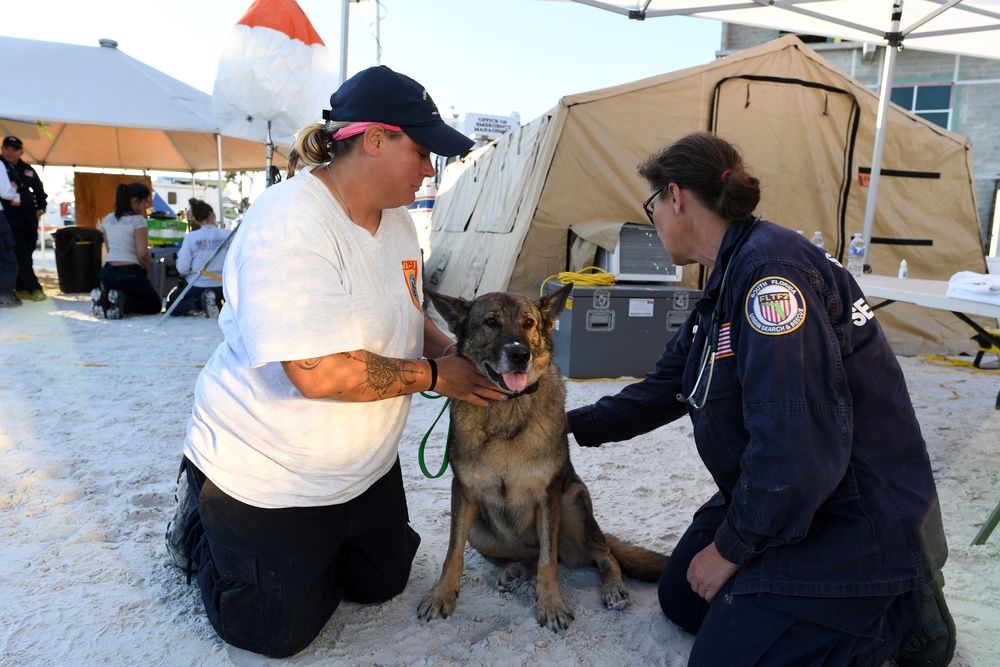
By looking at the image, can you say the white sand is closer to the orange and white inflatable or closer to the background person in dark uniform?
the orange and white inflatable

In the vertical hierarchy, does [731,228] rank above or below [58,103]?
below

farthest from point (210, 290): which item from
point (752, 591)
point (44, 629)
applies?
point (752, 591)

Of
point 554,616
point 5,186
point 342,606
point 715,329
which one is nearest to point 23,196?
point 5,186

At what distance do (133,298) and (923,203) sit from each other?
9924 mm

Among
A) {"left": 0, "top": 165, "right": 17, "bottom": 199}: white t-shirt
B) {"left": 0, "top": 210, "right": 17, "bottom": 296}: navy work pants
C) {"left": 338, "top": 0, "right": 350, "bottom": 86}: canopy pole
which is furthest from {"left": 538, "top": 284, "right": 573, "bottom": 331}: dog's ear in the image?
{"left": 0, "top": 165, "right": 17, "bottom": 199}: white t-shirt

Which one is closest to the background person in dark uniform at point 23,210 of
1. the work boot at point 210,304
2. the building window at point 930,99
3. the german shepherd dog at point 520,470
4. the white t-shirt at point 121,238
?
the white t-shirt at point 121,238

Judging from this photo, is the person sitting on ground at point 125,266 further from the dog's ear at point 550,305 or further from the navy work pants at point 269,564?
the dog's ear at point 550,305

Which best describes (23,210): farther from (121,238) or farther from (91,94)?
(91,94)

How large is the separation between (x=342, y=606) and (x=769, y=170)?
656 centimetres

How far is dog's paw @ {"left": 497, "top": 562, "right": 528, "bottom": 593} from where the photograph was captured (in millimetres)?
2434

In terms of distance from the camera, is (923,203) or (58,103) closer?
(923,203)

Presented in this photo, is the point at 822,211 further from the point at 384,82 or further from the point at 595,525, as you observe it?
the point at 384,82

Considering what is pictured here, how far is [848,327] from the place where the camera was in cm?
162

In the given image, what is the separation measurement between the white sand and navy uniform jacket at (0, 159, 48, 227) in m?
4.64
